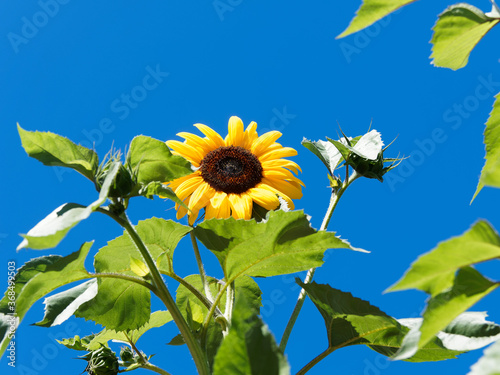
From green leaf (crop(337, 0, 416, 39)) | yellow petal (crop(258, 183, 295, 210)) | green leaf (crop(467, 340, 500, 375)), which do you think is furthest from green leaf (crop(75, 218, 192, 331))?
green leaf (crop(467, 340, 500, 375))

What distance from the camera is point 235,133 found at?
1995 mm

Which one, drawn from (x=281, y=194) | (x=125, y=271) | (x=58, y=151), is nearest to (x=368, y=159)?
(x=281, y=194)

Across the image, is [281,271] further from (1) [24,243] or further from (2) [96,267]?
(1) [24,243]

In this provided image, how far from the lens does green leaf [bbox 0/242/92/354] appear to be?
99 centimetres

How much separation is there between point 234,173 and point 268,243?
692 millimetres

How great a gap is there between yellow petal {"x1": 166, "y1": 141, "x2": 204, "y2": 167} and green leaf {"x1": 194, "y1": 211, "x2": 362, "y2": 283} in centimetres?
59

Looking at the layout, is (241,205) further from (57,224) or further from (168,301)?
(57,224)

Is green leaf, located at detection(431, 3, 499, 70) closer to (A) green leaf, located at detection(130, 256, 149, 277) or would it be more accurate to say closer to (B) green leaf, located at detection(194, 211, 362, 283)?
(B) green leaf, located at detection(194, 211, 362, 283)

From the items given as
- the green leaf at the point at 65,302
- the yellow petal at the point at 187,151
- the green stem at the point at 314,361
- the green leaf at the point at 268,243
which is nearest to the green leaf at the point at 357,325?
the green stem at the point at 314,361

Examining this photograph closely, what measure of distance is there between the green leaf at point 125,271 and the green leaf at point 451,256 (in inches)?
30.9

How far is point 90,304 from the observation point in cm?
139

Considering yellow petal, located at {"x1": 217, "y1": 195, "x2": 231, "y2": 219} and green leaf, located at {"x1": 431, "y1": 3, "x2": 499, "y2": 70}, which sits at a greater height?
yellow petal, located at {"x1": 217, "y1": 195, "x2": 231, "y2": 219}

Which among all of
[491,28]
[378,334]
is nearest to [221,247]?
[378,334]

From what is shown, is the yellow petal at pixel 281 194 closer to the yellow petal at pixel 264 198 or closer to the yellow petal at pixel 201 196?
the yellow petal at pixel 264 198
